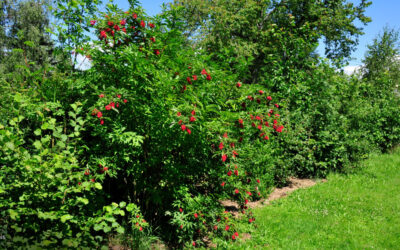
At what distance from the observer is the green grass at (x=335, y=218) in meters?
4.46

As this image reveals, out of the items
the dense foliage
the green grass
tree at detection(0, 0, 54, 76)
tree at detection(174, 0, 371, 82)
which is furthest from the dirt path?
tree at detection(0, 0, 54, 76)

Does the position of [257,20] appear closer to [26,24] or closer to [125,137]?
[125,137]

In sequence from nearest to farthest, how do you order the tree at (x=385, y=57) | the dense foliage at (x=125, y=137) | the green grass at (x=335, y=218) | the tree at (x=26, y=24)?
the dense foliage at (x=125, y=137) < the green grass at (x=335, y=218) < the tree at (x=385, y=57) < the tree at (x=26, y=24)

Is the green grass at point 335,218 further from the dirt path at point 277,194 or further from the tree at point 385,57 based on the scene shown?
the tree at point 385,57

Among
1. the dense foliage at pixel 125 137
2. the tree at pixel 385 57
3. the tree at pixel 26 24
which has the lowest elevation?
the dense foliage at pixel 125 137

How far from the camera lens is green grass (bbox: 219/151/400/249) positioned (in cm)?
446

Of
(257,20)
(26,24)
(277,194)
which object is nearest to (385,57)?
(257,20)

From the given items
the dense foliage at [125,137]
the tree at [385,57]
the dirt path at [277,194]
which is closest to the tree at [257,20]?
the tree at [385,57]

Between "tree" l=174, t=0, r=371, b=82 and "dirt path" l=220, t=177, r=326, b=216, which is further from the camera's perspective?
"tree" l=174, t=0, r=371, b=82

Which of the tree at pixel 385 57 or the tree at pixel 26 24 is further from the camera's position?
the tree at pixel 26 24

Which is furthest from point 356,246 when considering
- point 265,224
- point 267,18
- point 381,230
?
point 267,18

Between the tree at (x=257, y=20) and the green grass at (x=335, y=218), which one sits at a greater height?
the tree at (x=257, y=20)

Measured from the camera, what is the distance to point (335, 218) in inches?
209

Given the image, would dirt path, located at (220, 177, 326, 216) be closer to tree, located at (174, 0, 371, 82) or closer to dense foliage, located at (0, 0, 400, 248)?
dense foliage, located at (0, 0, 400, 248)
